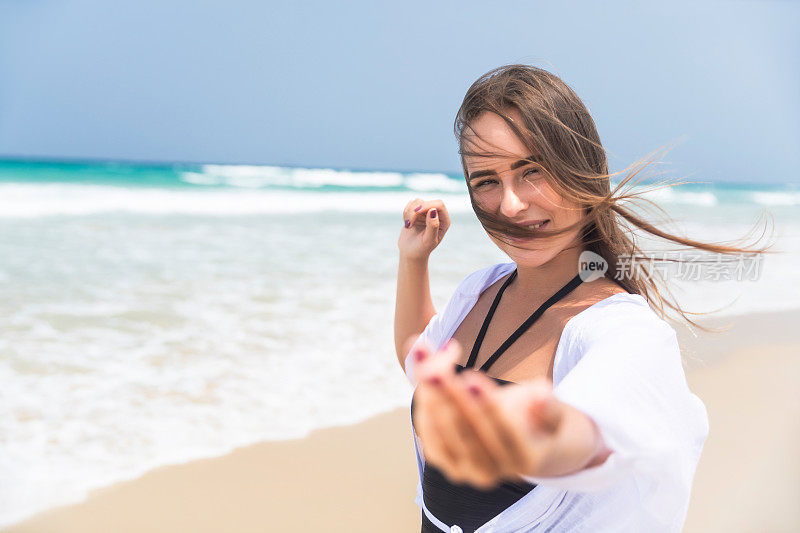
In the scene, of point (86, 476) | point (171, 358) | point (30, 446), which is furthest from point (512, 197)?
point (171, 358)

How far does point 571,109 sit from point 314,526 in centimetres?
220

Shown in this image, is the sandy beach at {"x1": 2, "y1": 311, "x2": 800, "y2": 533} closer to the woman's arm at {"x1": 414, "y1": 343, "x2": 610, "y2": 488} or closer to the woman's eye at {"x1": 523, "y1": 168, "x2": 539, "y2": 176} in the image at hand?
the woman's eye at {"x1": 523, "y1": 168, "x2": 539, "y2": 176}

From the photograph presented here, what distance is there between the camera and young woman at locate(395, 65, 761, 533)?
0.65 m

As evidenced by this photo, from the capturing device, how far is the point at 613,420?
768mm

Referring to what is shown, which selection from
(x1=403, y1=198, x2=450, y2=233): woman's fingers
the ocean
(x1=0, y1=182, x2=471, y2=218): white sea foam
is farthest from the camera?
(x1=0, y1=182, x2=471, y2=218): white sea foam

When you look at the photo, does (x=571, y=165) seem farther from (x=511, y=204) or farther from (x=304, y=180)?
(x=304, y=180)

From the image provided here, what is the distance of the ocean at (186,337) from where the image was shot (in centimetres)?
312

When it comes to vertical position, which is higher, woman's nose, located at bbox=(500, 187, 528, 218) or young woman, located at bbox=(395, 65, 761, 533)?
woman's nose, located at bbox=(500, 187, 528, 218)

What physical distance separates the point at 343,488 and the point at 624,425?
7.94 ft

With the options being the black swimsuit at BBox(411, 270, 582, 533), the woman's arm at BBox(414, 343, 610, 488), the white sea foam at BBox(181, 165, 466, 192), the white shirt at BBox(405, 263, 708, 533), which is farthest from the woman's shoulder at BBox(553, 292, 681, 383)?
the white sea foam at BBox(181, 165, 466, 192)

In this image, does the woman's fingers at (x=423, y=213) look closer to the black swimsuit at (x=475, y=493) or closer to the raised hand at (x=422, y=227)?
the raised hand at (x=422, y=227)

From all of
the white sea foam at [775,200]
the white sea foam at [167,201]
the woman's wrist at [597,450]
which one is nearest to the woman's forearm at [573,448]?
the woman's wrist at [597,450]

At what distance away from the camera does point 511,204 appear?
125 centimetres

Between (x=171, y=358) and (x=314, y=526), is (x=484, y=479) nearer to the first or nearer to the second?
(x=314, y=526)
